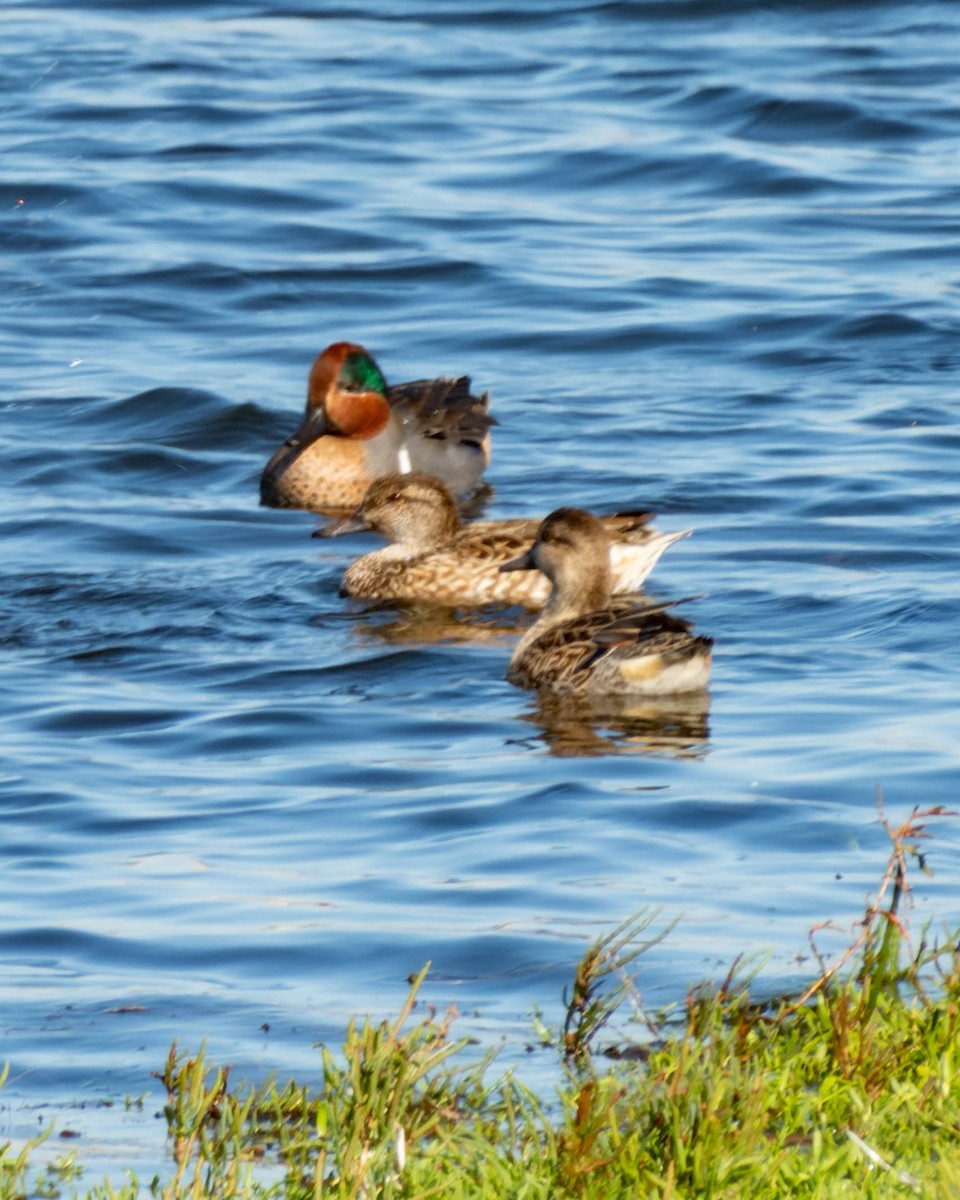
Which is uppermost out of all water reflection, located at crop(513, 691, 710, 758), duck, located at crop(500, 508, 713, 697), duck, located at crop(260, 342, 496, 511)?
duck, located at crop(260, 342, 496, 511)

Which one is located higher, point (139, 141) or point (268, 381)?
point (139, 141)

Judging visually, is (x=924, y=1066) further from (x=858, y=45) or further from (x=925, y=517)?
(x=858, y=45)

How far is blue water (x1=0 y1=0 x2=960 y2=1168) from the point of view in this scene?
268 inches

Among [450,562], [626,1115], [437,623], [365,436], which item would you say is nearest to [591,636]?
[437,623]

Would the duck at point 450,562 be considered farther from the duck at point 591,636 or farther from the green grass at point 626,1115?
the green grass at point 626,1115

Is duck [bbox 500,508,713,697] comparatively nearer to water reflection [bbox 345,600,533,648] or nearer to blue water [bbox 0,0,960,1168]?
blue water [bbox 0,0,960,1168]

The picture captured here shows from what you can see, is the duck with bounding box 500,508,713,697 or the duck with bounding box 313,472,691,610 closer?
the duck with bounding box 500,508,713,697

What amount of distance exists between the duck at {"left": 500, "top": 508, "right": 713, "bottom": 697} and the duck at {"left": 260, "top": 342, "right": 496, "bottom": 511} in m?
3.24

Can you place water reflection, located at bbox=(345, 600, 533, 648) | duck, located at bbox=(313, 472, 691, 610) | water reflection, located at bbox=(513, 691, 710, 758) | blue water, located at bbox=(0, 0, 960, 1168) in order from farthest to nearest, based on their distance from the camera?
duck, located at bbox=(313, 472, 691, 610) < water reflection, located at bbox=(345, 600, 533, 648) < water reflection, located at bbox=(513, 691, 710, 758) < blue water, located at bbox=(0, 0, 960, 1168)

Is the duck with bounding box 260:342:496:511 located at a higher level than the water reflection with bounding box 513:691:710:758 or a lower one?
higher

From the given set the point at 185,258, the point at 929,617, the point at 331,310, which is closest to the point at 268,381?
the point at 331,310

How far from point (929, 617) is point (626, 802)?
290 centimetres

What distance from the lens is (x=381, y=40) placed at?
87.3ft

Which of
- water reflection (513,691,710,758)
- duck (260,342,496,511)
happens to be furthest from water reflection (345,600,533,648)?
duck (260,342,496,511)
